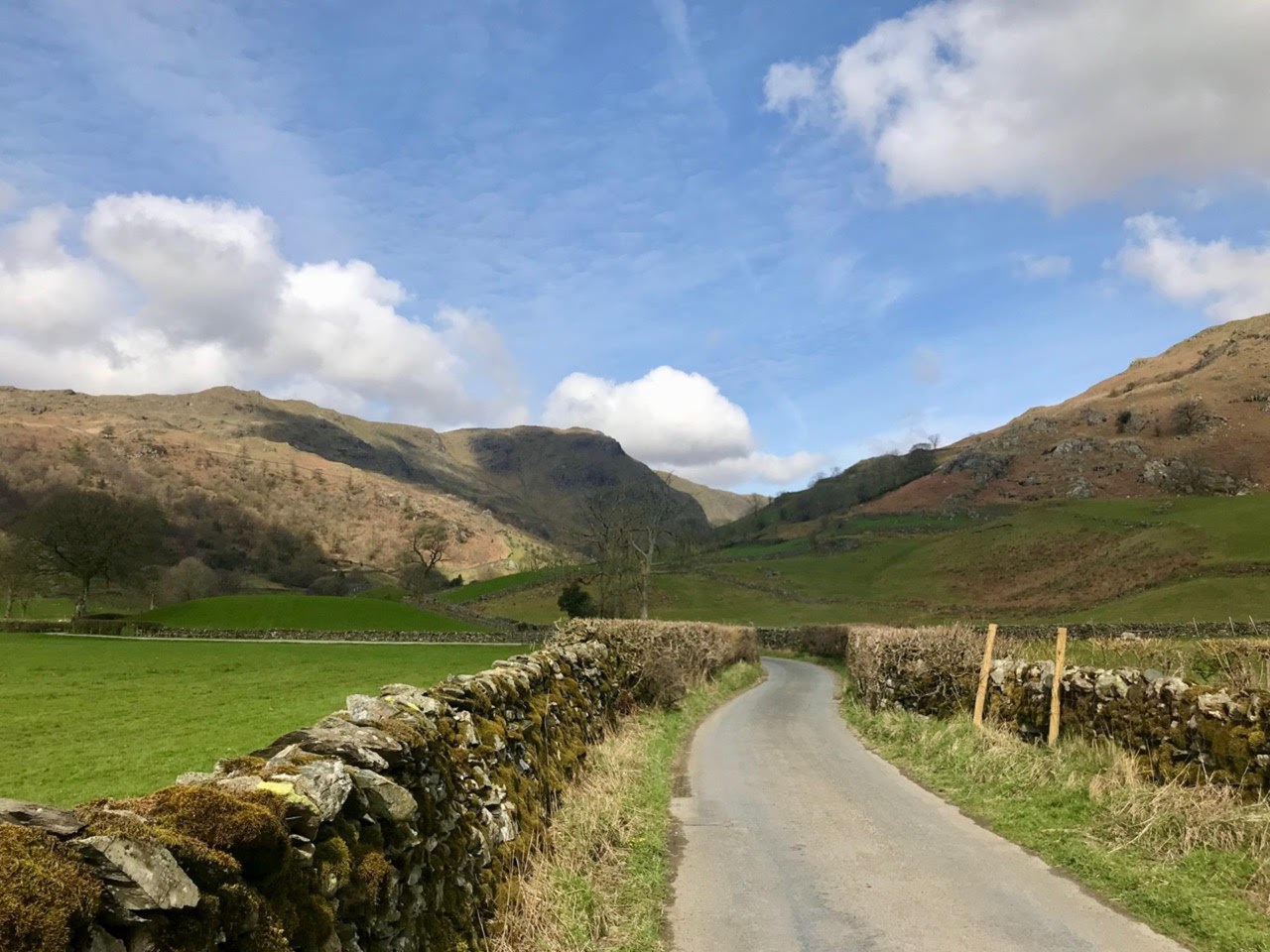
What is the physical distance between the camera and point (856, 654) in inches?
1161

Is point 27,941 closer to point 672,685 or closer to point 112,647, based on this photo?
point 672,685

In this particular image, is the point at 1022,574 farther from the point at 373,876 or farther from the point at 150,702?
the point at 373,876

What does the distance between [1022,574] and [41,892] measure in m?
98.5

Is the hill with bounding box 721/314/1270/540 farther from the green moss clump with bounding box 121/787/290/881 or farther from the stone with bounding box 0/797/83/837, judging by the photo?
the stone with bounding box 0/797/83/837

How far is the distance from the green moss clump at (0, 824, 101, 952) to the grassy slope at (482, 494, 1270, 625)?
65484 mm

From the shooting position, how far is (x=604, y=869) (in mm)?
8773

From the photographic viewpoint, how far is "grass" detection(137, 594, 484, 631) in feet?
236

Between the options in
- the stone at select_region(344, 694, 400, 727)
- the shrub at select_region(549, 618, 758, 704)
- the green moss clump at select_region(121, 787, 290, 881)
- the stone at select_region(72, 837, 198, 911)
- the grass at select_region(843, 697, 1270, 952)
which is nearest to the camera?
the stone at select_region(72, 837, 198, 911)

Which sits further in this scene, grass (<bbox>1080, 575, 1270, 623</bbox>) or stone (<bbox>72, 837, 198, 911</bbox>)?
grass (<bbox>1080, 575, 1270, 623</bbox>)

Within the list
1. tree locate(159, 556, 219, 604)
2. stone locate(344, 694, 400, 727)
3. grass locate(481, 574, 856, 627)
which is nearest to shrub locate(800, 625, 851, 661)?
grass locate(481, 574, 856, 627)

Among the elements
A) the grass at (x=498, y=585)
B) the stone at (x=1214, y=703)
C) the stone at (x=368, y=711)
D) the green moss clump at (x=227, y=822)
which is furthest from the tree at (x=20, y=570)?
the stone at (x=1214, y=703)

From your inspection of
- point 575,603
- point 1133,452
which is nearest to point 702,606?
point 575,603

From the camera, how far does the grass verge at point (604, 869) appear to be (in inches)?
267

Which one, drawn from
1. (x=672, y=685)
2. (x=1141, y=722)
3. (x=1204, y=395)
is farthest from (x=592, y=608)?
(x=1204, y=395)
